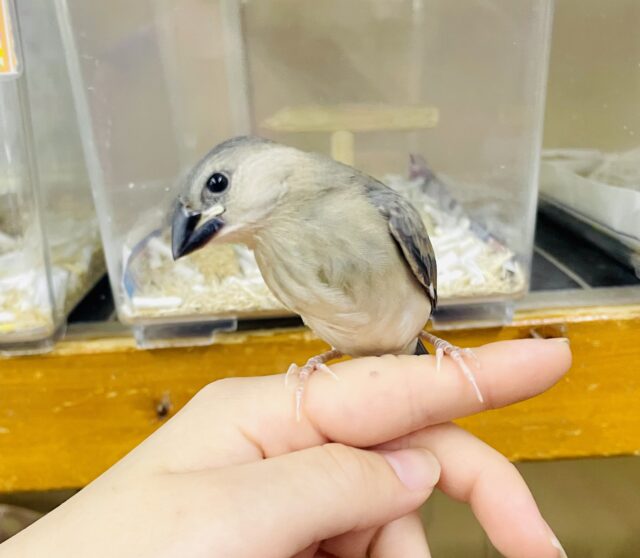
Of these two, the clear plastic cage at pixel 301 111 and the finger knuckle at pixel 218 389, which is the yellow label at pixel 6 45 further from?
the finger knuckle at pixel 218 389

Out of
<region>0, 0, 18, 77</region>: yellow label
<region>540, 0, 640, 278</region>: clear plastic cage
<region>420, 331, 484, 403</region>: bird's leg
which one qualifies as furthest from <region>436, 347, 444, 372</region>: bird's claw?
<region>0, 0, 18, 77</region>: yellow label

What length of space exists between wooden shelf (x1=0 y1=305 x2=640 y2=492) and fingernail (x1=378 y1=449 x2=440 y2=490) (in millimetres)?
227

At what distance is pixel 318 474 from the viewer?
0.46 metres

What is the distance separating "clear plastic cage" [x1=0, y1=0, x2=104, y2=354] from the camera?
72 cm

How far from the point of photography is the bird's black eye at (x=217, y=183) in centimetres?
49

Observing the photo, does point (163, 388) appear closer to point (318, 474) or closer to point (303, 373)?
point (303, 373)

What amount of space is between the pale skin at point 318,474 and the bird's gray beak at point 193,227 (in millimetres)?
143

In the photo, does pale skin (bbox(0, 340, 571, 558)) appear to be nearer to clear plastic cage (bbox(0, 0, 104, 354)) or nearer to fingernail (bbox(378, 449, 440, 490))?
fingernail (bbox(378, 449, 440, 490))

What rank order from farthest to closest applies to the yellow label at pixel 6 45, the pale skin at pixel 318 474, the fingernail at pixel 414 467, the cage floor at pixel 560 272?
1. the cage floor at pixel 560 272
2. the yellow label at pixel 6 45
3. the fingernail at pixel 414 467
4. the pale skin at pixel 318 474

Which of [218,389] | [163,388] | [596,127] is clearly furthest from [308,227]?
[596,127]

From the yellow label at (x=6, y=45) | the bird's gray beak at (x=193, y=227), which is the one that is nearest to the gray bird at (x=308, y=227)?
the bird's gray beak at (x=193, y=227)

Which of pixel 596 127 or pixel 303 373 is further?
pixel 596 127

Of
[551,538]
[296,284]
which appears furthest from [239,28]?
[551,538]

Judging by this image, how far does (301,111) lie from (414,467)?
49cm
